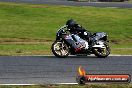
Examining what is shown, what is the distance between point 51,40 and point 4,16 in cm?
867

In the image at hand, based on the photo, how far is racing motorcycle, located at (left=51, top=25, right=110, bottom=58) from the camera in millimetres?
18500

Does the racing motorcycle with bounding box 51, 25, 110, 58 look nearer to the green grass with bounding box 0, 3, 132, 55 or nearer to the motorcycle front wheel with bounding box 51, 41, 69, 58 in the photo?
the motorcycle front wheel with bounding box 51, 41, 69, 58

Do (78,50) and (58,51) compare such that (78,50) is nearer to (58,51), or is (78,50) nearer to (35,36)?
(58,51)

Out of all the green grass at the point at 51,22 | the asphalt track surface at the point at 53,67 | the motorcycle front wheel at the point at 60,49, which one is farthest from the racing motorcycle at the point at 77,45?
the green grass at the point at 51,22

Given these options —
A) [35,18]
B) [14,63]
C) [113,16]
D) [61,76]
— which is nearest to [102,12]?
[113,16]

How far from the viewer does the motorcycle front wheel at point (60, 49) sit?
1830 centimetres

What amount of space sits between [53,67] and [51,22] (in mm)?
19174

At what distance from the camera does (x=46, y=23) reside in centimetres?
3366

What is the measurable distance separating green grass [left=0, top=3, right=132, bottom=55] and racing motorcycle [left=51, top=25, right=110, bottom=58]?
6.50 metres

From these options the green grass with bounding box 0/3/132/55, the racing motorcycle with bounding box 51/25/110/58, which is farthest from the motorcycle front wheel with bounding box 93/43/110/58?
the green grass with bounding box 0/3/132/55

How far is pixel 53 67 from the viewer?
15047 millimetres

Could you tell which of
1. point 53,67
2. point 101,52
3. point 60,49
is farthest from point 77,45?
point 53,67

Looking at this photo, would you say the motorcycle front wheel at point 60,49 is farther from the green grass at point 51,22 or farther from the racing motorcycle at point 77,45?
the green grass at point 51,22

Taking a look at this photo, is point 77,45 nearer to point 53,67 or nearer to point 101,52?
point 101,52
